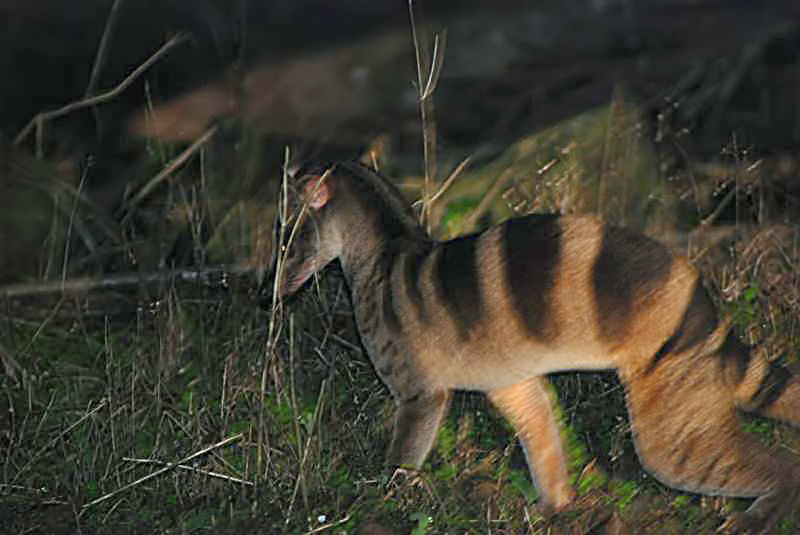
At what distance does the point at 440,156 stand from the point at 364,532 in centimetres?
257

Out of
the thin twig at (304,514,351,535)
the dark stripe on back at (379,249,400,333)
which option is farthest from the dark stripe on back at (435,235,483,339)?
the thin twig at (304,514,351,535)

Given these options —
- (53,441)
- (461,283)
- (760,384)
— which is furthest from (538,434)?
(53,441)

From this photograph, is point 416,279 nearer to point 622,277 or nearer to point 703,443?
point 622,277

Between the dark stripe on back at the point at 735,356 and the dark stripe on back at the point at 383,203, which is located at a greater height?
the dark stripe on back at the point at 383,203

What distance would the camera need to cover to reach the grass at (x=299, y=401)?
3.68 m

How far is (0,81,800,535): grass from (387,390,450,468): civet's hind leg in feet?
0.26

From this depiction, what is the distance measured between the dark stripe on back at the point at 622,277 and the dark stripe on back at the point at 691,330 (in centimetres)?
9

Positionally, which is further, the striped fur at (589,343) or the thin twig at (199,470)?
the thin twig at (199,470)

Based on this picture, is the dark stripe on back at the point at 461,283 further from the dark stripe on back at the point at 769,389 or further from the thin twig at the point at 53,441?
the thin twig at the point at 53,441

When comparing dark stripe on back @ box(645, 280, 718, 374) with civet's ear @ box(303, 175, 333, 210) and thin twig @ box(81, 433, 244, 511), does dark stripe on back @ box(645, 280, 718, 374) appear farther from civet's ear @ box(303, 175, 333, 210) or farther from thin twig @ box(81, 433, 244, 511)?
thin twig @ box(81, 433, 244, 511)

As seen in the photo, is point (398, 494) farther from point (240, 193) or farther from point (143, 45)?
point (143, 45)

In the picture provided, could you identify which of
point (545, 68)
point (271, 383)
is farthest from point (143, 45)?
point (271, 383)

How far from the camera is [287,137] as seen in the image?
677 centimetres

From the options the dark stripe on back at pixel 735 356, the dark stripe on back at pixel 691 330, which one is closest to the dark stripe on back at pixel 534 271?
the dark stripe on back at pixel 691 330
